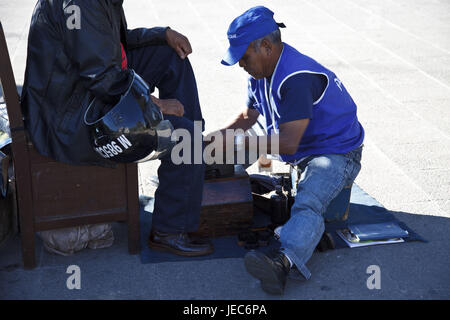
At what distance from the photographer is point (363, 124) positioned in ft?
→ 17.0

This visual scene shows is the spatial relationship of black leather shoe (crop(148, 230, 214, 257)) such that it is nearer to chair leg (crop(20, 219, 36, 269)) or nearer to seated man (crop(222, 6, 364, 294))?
seated man (crop(222, 6, 364, 294))

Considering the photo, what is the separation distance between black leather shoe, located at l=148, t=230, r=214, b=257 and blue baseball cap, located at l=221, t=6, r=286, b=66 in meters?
0.95

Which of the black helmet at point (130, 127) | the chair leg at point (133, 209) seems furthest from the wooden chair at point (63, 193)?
the black helmet at point (130, 127)

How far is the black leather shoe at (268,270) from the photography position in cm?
298

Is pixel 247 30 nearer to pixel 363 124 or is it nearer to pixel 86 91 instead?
pixel 86 91

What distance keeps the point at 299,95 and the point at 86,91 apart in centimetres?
108

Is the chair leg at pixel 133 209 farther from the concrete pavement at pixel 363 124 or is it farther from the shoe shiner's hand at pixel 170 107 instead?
the shoe shiner's hand at pixel 170 107

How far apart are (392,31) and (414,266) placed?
512 cm

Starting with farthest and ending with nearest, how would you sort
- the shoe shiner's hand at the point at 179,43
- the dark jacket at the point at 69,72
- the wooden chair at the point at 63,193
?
1. the shoe shiner's hand at the point at 179,43
2. the wooden chair at the point at 63,193
3. the dark jacket at the point at 69,72

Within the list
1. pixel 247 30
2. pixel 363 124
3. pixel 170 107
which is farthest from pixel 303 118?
pixel 363 124

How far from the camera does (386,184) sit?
422 cm

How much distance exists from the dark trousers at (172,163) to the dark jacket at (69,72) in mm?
363
